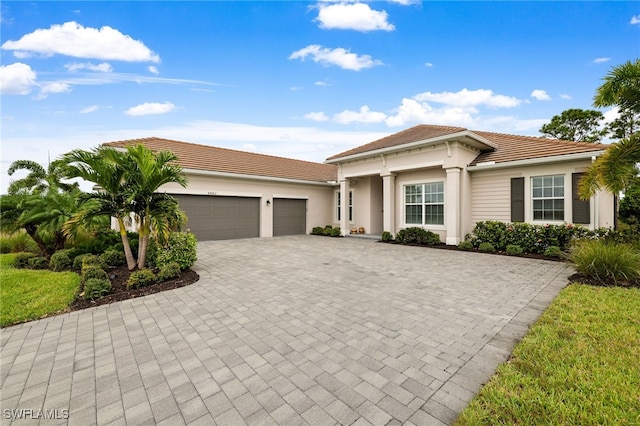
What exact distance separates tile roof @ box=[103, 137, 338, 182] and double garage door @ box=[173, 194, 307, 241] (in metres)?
1.40

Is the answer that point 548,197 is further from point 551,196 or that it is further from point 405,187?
point 405,187

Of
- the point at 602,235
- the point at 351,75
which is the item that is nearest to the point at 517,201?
the point at 602,235

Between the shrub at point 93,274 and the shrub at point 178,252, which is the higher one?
the shrub at point 178,252

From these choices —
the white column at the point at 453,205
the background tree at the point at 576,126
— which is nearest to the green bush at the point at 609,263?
the white column at the point at 453,205

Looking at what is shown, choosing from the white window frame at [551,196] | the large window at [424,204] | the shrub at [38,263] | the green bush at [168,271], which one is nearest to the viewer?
the green bush at [168,271]

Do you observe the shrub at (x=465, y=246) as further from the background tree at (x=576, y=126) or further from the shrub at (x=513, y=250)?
the background tree at (x=576, y=126)

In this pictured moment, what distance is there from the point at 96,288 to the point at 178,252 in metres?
1.68

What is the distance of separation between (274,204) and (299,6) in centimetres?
879

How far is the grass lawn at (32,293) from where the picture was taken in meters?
4.33

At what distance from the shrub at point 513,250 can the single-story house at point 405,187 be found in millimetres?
1462

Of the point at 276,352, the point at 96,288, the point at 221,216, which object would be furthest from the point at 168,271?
the point at 221,216

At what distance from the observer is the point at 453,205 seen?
10570 mm

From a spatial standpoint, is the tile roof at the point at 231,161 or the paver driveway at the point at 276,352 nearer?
the paver driveway at the point at 276,352

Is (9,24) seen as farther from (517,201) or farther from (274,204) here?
(517,201)
